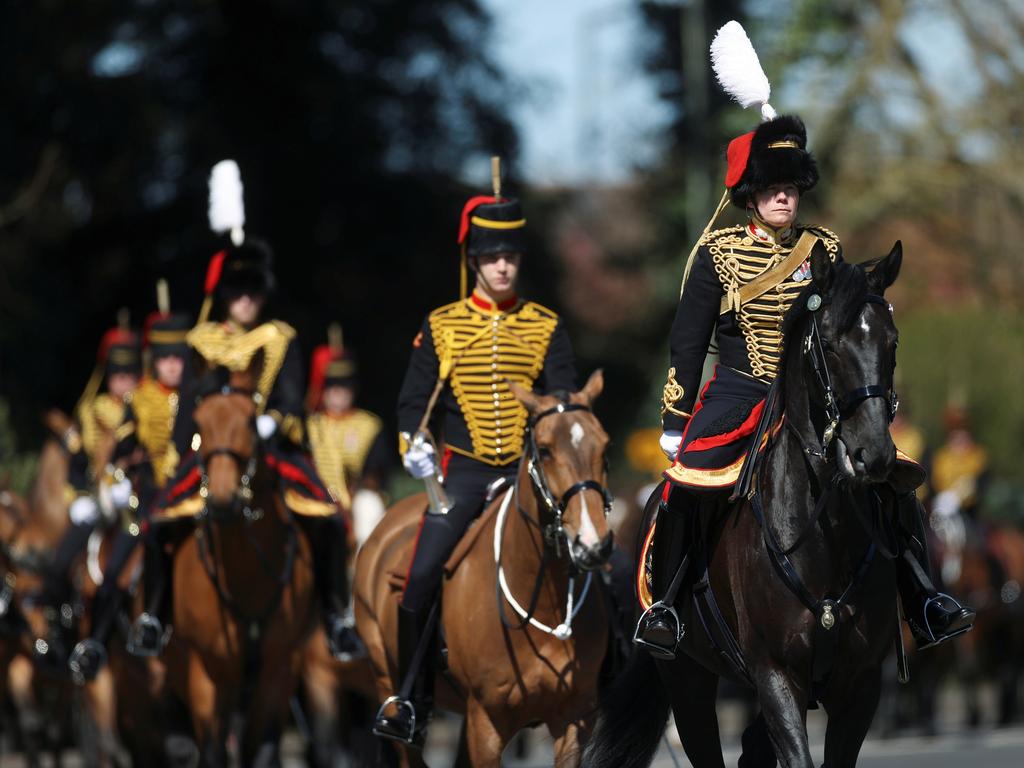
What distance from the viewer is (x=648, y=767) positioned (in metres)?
9.70

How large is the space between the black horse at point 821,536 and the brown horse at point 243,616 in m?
4.03

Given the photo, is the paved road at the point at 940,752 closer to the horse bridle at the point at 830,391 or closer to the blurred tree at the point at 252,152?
the horse bridle at the point at 830,391

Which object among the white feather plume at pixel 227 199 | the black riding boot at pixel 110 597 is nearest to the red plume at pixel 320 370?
the black riding boot at pixel 110 597

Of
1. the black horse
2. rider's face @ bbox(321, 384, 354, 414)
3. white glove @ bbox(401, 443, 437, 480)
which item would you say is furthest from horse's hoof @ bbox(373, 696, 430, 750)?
rider's face @ bbox(321, 384, 354, 414)

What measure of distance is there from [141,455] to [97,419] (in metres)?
1.82

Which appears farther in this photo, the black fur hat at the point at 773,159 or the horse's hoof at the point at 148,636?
the horse's hoof at the point at 148,636

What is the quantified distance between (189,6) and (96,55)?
3544 millimetres

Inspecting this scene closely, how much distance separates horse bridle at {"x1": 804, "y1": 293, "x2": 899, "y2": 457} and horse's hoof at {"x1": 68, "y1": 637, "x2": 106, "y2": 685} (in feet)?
24.1

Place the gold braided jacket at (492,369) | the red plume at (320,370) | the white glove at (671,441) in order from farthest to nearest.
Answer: the red plume at (320,370), the gold braided jacket at (492,369), the white glove at (671,441)

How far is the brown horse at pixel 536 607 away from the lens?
926 cm

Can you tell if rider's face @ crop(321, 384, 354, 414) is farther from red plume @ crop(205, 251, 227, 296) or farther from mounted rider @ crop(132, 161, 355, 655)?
red plume @ crop(205, 251, 227, 296)

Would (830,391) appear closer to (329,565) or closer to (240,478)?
(240,478)

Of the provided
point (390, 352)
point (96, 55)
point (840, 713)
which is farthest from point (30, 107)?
point (840, 713)

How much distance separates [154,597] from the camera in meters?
12.5
